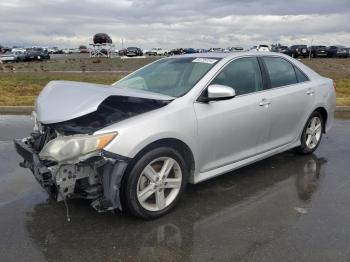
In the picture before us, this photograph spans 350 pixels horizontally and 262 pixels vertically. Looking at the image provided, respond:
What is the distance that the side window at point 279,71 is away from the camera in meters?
5.44

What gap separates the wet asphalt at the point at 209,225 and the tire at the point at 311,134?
734 millimetres

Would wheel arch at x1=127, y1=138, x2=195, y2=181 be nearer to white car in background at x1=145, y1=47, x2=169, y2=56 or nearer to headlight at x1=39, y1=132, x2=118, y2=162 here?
headlight at x1=39, y1=132, x2=118, y2=162

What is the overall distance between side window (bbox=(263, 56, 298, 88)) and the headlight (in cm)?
262

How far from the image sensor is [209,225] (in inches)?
156

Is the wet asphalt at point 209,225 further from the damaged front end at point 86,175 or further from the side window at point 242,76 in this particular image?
the side window at point 242,76

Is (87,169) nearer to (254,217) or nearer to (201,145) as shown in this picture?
(201,145)

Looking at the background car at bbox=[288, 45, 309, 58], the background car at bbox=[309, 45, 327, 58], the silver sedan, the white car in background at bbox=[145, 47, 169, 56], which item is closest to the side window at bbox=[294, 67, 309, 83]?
the silver sedan

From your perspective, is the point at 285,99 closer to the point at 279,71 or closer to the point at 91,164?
the point at 279,71

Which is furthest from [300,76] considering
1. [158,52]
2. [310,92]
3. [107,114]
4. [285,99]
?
[158,52]

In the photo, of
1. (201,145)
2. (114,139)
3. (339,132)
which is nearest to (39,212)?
(114,139)

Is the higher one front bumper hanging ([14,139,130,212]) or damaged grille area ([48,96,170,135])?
damaged grille area ([48,96,170,135])

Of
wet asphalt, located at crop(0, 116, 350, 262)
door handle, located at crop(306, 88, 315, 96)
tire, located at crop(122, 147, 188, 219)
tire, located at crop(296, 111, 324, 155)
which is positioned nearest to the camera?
wet asphalt, located at crop(0, 116, 350, 262)

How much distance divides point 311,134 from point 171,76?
2512 mm

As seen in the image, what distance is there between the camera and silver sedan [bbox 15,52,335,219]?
3.66 m
